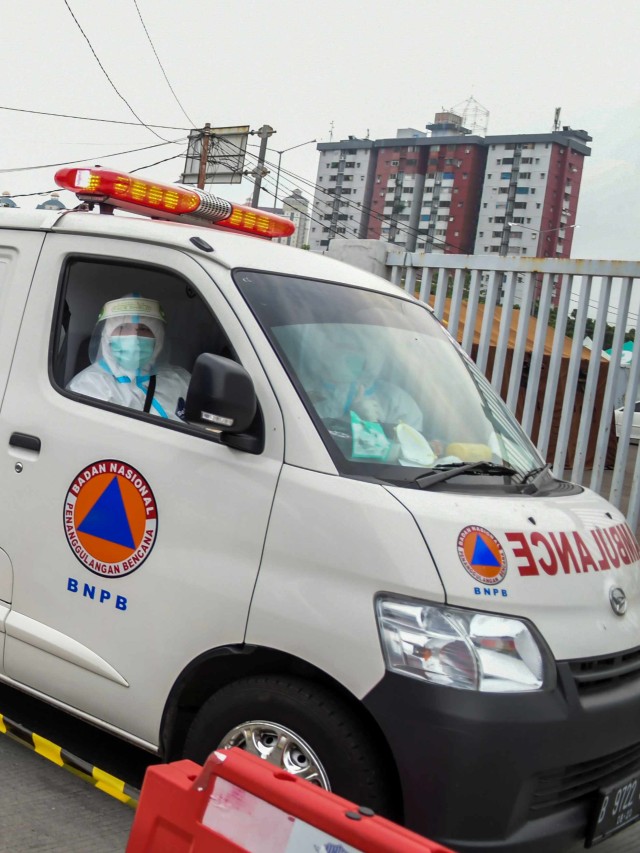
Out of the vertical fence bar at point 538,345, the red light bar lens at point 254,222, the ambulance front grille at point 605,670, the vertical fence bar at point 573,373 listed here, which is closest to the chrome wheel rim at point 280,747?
the ambulance front grille at point 605,670

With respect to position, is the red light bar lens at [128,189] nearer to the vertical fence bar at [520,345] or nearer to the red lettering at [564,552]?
the red lettering at [564,552]

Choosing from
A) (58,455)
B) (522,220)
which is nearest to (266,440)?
(58,455)

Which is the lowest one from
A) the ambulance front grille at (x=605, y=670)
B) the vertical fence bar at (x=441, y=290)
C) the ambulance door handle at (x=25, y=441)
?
the ambulance front grille at (x=605, y=670)

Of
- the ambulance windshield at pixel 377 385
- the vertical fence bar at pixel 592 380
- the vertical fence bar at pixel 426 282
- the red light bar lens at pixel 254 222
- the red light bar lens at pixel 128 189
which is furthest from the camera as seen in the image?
the vertical fence bar at pixel 426 282

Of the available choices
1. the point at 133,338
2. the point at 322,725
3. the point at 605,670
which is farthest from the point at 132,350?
the point at 605,670

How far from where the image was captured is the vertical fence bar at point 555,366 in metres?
7.46

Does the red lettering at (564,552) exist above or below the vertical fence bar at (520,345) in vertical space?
below

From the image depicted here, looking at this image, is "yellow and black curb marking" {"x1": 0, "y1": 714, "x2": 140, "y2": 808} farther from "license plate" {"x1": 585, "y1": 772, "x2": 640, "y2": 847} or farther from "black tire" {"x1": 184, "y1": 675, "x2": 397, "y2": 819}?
"license plate" {"x1": 585, "y1": 772, "x2": 640, "y2": 847}

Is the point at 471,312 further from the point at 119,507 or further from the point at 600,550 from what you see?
the point at 119,507

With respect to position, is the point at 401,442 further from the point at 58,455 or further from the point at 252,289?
the point at 58,455

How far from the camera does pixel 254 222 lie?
4.68m

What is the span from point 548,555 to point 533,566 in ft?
0.31

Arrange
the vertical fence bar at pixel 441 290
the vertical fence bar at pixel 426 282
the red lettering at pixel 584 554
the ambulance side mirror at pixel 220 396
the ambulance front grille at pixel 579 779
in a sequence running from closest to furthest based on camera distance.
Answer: the ambulance front grille at pixel 579 779 < the ambulance side mirror at pixel 220 396 < the red lettering at pixel 584 554 < the vertical fence bar at pixel 441 290 < the vertical fence bar at pixel 426 282

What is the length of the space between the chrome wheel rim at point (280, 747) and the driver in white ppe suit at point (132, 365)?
4.03 feet
